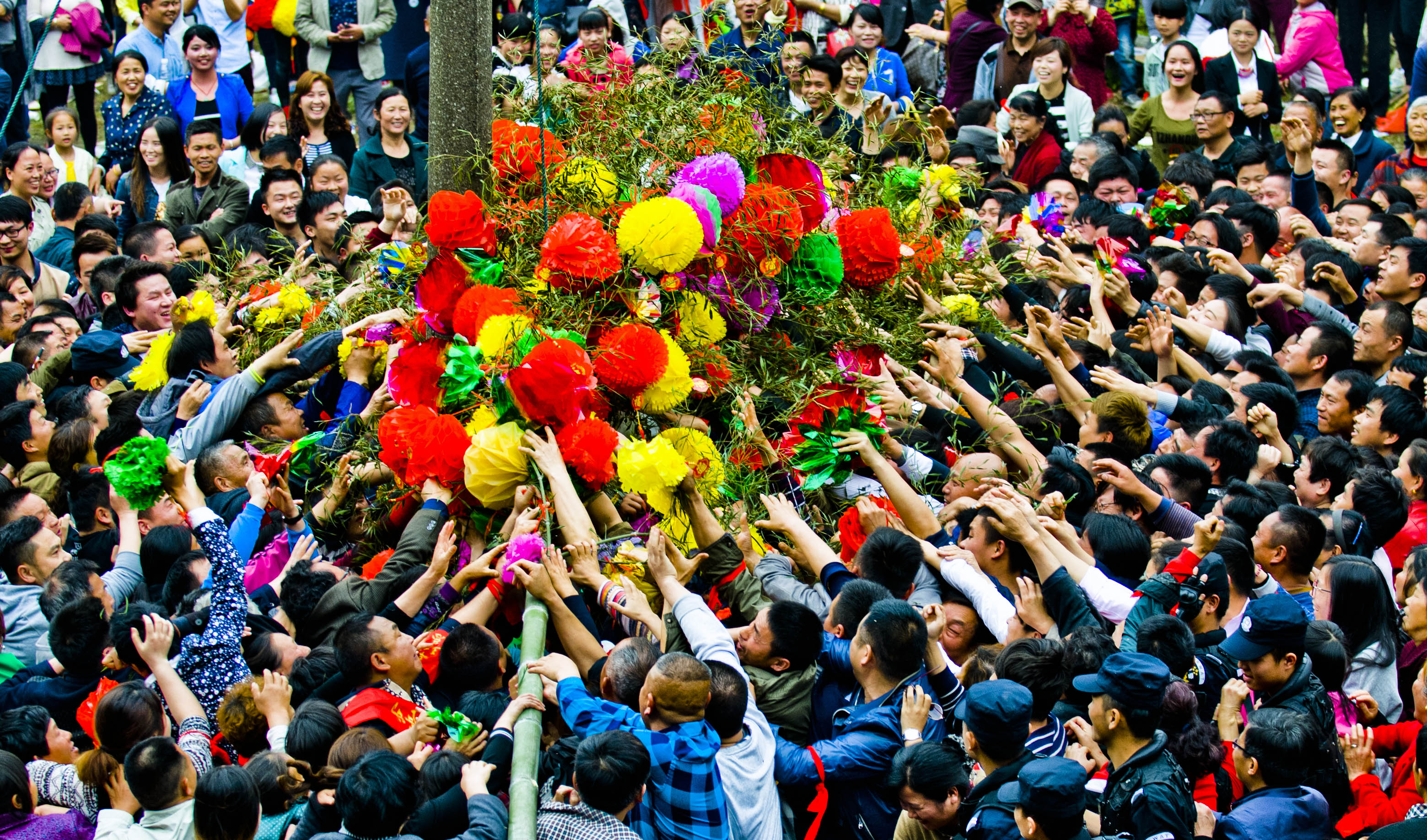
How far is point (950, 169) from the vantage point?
7.75 metres

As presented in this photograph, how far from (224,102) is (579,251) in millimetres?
→ 7266

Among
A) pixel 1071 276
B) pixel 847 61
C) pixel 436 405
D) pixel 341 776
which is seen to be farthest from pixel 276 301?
pixel 847 61

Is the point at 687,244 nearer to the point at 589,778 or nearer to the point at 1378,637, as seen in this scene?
the point at 589,778

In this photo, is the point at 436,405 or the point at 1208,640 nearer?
the point at 1208,640

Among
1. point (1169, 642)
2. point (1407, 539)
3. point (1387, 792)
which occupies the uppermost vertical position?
point (1169, 642)

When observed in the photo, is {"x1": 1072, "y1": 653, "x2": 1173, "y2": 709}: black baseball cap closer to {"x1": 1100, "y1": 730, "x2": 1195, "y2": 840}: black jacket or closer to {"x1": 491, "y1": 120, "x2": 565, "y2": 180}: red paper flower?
{"x1": 1100, "y1": 730, "x2": 1195, "y2": 840}: black jacket

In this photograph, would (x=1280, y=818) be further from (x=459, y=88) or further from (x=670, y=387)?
(x=459, y=88)

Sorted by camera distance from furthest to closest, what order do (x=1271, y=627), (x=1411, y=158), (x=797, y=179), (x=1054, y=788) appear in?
(x=1411, y=158)
(x=797, y=179)
(x=1271, y=627)
(x=1054, y=788)

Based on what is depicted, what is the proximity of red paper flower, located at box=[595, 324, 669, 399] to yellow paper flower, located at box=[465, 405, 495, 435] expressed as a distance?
444mm

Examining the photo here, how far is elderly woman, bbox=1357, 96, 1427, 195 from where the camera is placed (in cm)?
962

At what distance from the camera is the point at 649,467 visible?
4836 mm

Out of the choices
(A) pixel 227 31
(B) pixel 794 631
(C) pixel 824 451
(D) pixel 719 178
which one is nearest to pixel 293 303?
(D) pixel 719 178

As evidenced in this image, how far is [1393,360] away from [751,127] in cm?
378

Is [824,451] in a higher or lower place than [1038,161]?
lower
